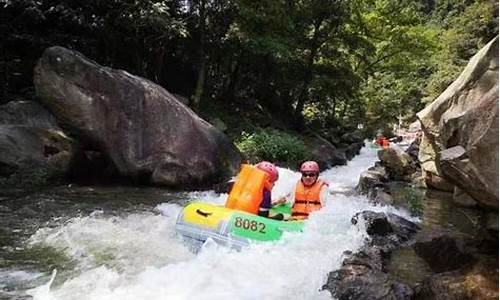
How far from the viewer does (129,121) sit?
11.8 meters

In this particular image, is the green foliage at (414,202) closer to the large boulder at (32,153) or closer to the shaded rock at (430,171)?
the shaded rock at (430,171)

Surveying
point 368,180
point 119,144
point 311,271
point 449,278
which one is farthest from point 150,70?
point 449,278

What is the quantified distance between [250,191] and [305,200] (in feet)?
3.10

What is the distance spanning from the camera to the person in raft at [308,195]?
8.06 m

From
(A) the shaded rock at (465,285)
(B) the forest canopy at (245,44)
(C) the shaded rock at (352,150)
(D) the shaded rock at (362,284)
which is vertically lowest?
(D) the shaded rock at (362,284)

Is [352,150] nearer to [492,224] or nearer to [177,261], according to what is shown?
[177,261]

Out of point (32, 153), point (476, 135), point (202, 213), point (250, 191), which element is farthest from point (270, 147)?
point (476, 135)

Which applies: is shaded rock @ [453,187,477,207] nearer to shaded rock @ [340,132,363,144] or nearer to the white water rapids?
the white water rapids

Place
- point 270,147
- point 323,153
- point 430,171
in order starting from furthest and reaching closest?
point 323,153 < point 270,147 < point 430,171

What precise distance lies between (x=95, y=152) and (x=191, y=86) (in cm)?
820

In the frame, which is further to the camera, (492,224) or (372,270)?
(372,270)

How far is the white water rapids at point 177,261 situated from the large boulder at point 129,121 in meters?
2.81

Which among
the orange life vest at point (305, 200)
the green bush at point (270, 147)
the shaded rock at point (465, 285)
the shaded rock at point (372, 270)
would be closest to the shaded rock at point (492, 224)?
the shaded rock at point (465, 285)

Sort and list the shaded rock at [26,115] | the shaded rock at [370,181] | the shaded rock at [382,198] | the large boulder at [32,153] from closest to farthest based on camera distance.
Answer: the large boulder at [32,153]
the shaded rock at [382,198]
the shaded rock at [26,115]
the shaded rock at [370,181]
